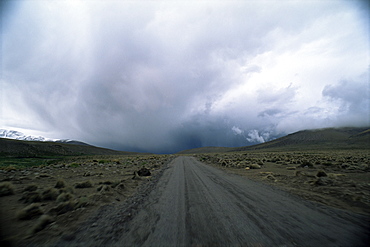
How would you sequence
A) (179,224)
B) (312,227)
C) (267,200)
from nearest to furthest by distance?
(312,227) < (179,224) < (267,200)

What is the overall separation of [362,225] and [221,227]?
12.2 feet

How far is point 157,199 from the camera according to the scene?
644cm

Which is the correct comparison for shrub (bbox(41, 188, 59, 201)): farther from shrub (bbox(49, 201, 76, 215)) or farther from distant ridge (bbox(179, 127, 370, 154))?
distant ridge (bbox(179, 127, 370, 154))

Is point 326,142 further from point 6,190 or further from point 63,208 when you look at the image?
point 6,190

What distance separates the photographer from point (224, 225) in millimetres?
3934

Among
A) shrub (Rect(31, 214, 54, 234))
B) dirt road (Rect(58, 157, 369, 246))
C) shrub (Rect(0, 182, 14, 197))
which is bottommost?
dirt road (Rect(58, 157, 369, 246))

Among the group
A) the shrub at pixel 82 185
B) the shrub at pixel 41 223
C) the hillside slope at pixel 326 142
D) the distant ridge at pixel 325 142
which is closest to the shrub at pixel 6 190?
the shrub at pixel 82 185

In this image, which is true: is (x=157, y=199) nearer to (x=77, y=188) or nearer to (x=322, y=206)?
(x=77, y=188)

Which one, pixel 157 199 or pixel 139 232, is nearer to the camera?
pixel 139 232

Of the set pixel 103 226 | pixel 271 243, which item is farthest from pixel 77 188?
pixel 271 243

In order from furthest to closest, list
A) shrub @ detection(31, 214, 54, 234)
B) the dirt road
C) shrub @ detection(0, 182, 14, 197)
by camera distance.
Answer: shrub @ detection(0, 182, 14, 197), shrub @ detection(31, 214, 54, 234), the dirt road

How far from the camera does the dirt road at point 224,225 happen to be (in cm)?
323

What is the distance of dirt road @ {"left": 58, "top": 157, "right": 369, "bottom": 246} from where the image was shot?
10.6 ft

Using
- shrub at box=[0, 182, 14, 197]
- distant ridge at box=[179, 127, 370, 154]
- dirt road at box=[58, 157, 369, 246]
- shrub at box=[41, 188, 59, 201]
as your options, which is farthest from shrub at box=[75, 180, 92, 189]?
distant ridge at box=[179, 127, 370, 154]
